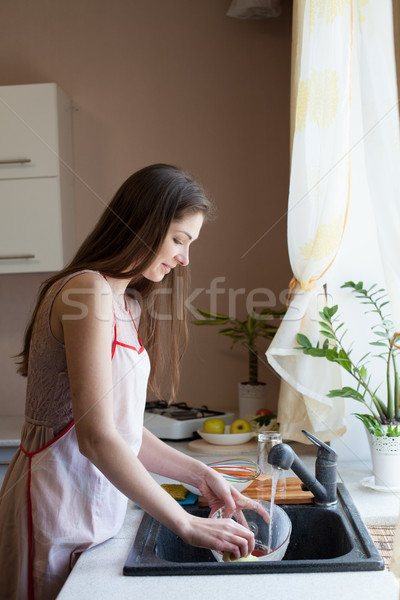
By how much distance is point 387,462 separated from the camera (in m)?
1.59

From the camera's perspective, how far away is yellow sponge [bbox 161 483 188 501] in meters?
1.47

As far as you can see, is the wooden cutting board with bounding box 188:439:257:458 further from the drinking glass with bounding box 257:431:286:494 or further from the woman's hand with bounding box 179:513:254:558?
the woman's hand with bounding box 179:513:254:558

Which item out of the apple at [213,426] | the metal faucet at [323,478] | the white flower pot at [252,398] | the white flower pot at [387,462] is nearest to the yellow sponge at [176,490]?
the metal faucet at [323,478]

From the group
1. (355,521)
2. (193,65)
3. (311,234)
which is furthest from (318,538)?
(193,65)

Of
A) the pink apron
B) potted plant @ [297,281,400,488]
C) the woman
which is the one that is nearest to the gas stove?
potted plant @ [297,281,400,488]

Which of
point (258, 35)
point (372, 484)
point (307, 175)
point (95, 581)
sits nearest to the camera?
point (95, 581)

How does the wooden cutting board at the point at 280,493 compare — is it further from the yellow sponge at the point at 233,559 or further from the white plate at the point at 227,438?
the white plate at the point at 227,438

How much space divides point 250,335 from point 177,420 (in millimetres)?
463

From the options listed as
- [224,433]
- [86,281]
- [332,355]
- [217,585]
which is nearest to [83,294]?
[86,281]

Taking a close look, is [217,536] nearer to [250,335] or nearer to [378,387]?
[378,387]

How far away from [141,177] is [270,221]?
1465mm

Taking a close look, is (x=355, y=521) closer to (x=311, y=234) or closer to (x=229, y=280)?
(x=311, y=234)

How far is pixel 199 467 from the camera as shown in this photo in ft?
4.57

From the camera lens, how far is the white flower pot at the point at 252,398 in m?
2.45
